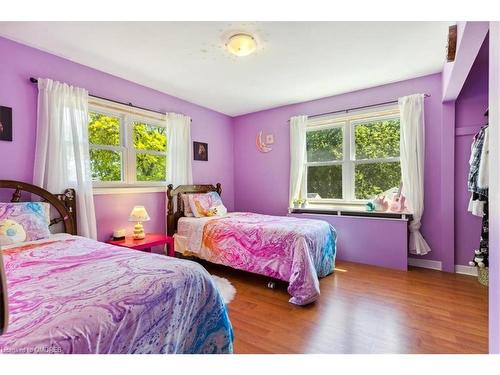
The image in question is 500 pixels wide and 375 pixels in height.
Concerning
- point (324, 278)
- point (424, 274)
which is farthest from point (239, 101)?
point (424, 274)

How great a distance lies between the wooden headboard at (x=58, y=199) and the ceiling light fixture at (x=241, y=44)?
207cm

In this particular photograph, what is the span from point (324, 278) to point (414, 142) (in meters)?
1.99

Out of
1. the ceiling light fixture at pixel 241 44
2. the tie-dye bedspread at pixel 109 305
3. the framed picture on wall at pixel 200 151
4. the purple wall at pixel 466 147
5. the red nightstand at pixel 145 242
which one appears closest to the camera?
the tie-dye bedspread at pixel 109 305

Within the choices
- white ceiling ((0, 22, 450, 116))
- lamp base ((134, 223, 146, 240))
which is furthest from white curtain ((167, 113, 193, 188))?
lamp base ((134, 223, 146, 240))

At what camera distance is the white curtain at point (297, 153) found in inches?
152

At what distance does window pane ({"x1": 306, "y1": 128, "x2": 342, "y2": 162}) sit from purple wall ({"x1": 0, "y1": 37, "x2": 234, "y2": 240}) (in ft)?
5.09

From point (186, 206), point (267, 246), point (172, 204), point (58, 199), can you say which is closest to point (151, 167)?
point (172, 204)

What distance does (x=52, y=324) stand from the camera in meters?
0.83

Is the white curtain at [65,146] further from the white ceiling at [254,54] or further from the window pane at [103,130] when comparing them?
the white ceiling at [254,54]

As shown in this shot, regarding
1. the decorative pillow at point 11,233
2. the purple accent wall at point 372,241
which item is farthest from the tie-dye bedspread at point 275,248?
the decorative pillow at point 11,233

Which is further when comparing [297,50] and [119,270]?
[297,50]

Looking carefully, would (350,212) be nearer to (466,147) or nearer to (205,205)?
(466,147)

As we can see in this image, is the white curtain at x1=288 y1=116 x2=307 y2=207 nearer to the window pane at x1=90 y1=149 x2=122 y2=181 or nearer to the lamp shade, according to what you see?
the lamp shade
